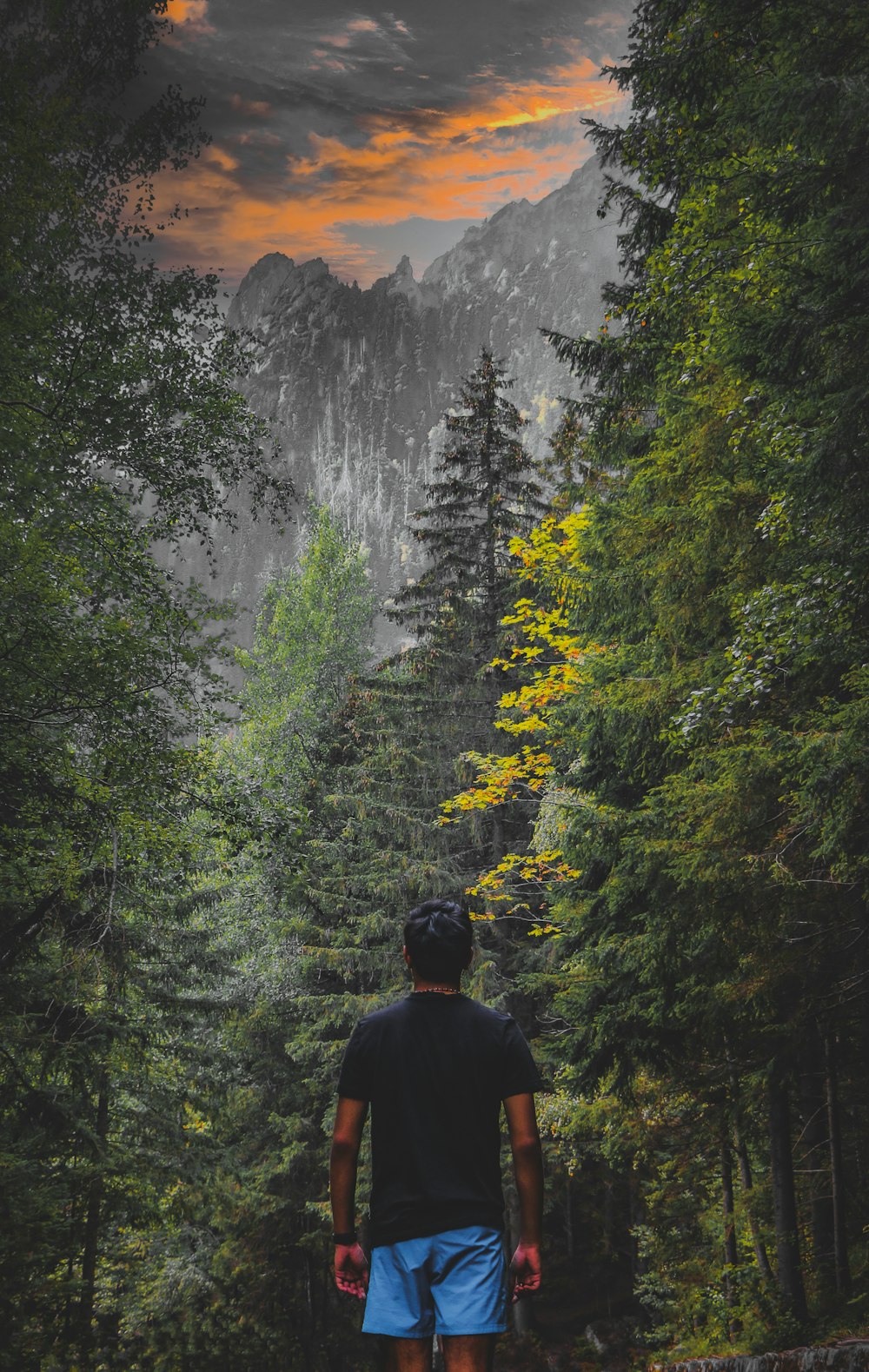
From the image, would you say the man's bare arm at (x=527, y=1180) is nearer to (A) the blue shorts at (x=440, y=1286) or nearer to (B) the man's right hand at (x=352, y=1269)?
(A) the blue shorts at (x=440, y=1286)

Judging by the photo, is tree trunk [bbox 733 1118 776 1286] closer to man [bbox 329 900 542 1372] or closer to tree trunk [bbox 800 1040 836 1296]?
tree trunk [bbox 800 1040 836 1296]

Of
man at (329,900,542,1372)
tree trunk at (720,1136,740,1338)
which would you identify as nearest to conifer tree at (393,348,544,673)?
tree trunk at (720,1136,740,1338)

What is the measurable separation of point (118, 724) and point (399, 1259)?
4.99 meters

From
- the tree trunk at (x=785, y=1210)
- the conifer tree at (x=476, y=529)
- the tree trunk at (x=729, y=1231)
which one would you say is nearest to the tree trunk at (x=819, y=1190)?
the tree trunk at (x=785, y=1210)

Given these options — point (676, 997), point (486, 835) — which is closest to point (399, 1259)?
point (676, 997)

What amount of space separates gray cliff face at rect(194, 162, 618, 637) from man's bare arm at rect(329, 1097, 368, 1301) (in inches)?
4553

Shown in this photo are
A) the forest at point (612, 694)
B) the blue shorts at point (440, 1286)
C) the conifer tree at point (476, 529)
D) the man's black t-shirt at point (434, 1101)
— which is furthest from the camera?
the conifer tree at point (476, 529)

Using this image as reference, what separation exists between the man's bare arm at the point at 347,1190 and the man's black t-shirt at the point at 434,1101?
0.05 metres

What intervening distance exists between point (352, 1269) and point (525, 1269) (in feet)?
1.35

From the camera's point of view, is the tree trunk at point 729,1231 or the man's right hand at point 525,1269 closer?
the man's right hand at point 525,1269

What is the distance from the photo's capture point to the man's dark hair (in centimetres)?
208

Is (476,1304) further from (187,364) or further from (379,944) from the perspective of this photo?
(379,944)

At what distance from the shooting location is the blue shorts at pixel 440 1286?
69.8 inches

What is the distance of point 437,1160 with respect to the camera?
191cm
